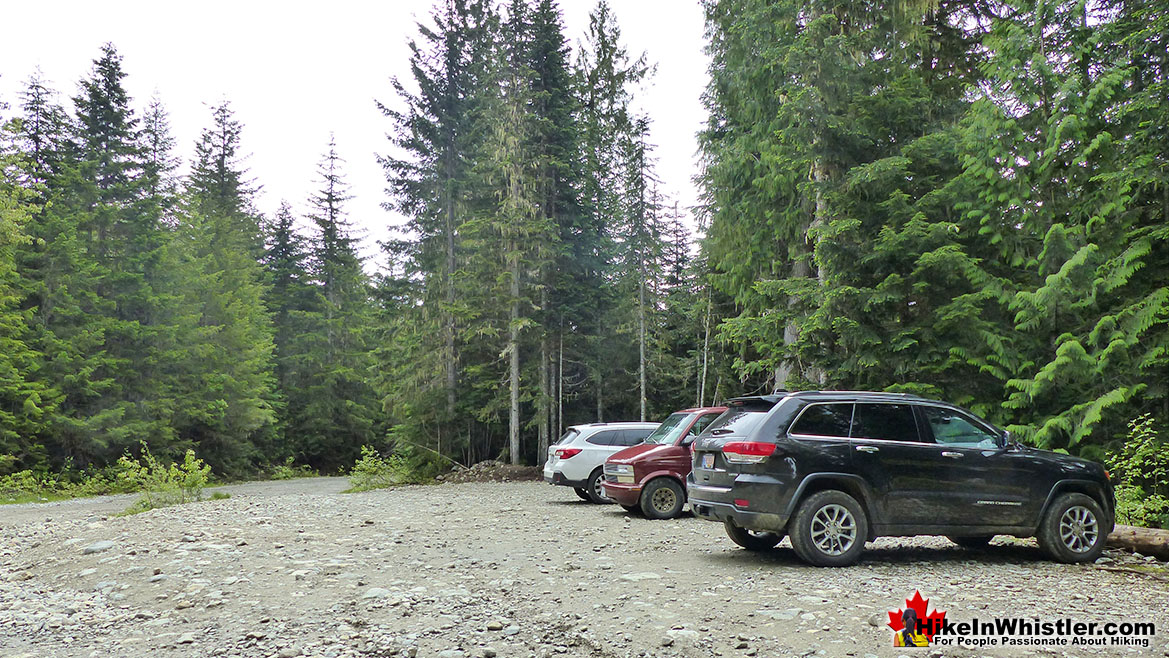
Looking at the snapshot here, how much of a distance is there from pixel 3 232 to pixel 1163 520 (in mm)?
30937

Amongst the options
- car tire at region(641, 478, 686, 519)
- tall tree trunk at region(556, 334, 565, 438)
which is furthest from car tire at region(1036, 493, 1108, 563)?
tall tree trunk at region(556, 334, 565, 438)

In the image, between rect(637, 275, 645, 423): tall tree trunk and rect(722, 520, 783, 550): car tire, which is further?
rect(637, 275, 645, 423): tall tree trunk

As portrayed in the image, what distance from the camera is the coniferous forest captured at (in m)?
12.4

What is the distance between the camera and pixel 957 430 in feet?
27.2

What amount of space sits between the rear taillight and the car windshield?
222 inches

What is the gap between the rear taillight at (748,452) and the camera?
7543mm

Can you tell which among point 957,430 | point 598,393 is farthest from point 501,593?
point 598,393

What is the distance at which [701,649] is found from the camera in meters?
4.76

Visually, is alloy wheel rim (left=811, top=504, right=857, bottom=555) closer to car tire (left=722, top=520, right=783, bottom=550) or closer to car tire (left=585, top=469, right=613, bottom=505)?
car tire (left=722, top=520, right=783, bottom=550)

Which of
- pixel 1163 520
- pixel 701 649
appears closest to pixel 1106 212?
pixel 1163 520

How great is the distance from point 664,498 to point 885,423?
5.64 metres

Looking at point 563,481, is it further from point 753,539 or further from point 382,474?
point 382,474

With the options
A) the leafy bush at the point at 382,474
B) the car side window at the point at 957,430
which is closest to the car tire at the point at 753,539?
the car side window at the point at 957,430

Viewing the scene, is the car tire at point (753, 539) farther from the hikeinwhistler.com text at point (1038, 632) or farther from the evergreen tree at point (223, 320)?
the evergreen tree at point (223, 320)
